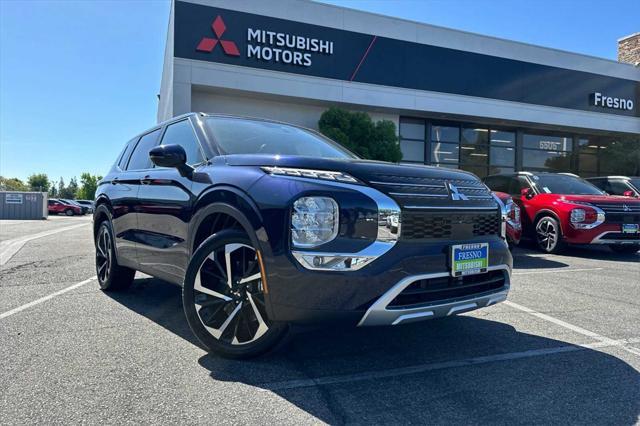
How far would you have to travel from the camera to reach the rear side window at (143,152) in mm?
4684

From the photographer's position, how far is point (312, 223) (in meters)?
2.56

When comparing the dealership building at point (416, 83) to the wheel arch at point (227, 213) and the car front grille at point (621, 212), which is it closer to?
the car front grille at point (621, 212)

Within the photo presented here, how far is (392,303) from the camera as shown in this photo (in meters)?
2.59

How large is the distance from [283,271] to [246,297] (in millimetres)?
440

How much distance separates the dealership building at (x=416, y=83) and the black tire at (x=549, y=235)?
10845 millimetres

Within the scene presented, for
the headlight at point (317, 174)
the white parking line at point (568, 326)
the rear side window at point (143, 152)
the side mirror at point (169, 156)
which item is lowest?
the white parking line at point (568, 326)

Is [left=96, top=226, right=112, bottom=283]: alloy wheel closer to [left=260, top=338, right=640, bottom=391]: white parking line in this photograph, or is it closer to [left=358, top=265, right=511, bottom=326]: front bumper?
[left=260, top=338, right=640, bottom=391]: white parking line

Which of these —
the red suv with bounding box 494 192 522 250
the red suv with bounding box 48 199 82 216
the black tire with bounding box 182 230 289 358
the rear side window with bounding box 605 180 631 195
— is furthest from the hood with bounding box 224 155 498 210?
the red suv with bounding box 48 199 82 216

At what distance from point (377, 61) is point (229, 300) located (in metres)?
17.2

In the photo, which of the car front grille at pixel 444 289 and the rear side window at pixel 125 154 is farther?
the rear side window at pixel 125 154

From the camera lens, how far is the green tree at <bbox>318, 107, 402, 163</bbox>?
17.0 metres

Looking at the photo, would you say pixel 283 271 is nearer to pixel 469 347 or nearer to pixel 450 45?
pixel 469 347

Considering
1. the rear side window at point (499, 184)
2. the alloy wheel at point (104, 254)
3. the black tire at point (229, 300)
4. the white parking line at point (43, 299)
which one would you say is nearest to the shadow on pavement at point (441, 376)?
the black tire at point (229, 300)

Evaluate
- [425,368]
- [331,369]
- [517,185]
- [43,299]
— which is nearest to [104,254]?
[43,299]
